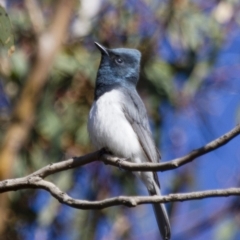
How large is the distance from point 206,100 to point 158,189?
1.72 meters

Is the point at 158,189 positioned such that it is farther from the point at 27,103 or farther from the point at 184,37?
the point at 184,37

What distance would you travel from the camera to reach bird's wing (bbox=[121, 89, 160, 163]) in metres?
4.19

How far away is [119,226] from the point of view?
19.6 ft

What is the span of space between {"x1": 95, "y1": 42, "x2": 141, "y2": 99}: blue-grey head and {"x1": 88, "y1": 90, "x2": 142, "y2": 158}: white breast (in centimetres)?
20

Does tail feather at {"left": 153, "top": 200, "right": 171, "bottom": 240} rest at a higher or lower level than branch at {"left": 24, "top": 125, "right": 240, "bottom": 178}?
higher

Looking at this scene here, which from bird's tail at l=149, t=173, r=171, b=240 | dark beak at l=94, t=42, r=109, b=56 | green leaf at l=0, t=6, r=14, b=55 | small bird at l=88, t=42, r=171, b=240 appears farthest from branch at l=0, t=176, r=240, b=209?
dark beak at l=94, t=42, r=109, b=56

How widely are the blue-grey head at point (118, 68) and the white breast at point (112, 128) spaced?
0.66 feet

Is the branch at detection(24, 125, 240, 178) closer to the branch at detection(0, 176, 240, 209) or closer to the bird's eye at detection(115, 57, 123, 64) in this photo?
the branch at detection(0, 176, 240, 209)

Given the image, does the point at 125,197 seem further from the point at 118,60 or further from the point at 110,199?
the point at 118,60

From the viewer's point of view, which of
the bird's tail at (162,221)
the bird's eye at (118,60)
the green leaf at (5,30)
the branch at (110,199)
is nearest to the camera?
the branch at (110,199)

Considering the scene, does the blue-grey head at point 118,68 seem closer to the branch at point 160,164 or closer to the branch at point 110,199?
the branch at point 160,164

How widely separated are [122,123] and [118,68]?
1.56ft

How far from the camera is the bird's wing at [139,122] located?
13.8 ft

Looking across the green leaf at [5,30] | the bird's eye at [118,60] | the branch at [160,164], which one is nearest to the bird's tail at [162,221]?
the branch at [160,164]
